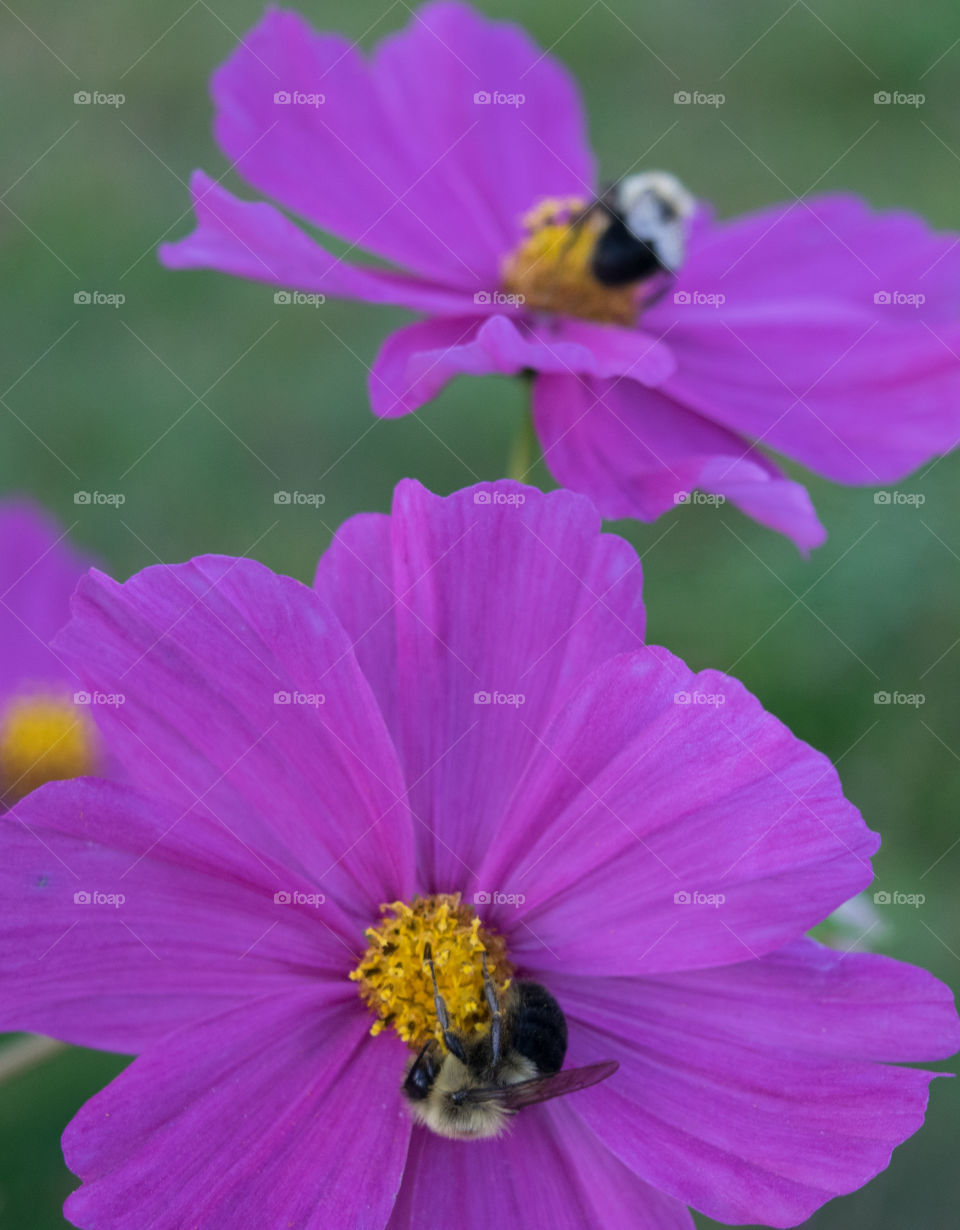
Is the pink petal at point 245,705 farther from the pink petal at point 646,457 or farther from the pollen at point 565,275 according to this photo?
the pollen at point 565,275

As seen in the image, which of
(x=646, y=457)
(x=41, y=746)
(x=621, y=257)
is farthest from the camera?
(x=41, y=746)

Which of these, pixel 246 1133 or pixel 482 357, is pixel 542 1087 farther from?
pixel 482 357

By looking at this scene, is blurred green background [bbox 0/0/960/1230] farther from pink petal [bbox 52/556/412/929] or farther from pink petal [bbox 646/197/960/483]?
pink petal [bbox 52/556/412/929]

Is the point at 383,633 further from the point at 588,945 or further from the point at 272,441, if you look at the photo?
the point at 272,441

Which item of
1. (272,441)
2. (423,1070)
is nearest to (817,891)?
(423,1070)

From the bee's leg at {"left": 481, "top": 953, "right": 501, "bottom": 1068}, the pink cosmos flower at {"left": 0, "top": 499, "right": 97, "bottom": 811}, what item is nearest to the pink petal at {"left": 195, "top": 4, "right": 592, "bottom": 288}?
the pink cosmos flower at {"left": 0, "top": 499, "right": 97, "bottom": 811}

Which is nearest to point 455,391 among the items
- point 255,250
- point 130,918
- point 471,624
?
point 255,250

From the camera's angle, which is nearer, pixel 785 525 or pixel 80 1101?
pixel 785 525
